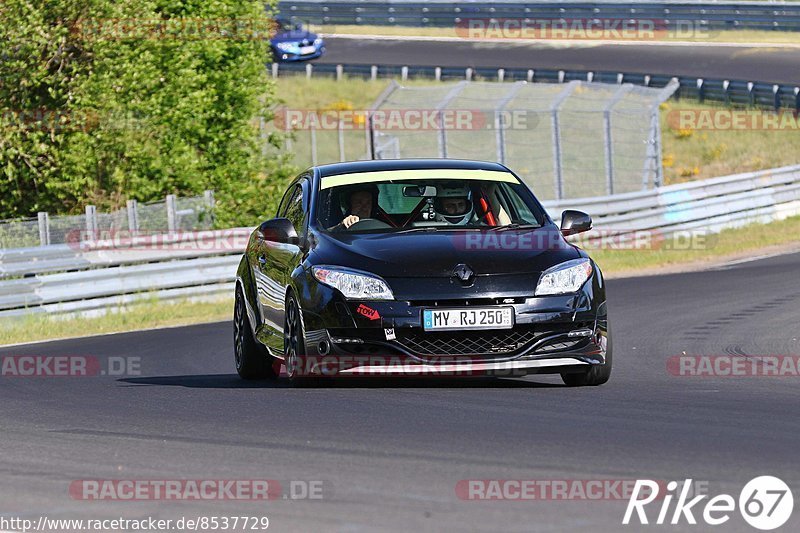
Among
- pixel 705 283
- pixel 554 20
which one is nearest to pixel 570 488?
pixel 705 283

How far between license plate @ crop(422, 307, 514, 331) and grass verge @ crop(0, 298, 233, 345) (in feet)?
28.4

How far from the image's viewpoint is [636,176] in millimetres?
33844

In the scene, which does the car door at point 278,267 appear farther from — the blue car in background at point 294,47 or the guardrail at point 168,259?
the blue car in background at point 294,47

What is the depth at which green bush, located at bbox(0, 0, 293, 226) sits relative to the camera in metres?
25.3

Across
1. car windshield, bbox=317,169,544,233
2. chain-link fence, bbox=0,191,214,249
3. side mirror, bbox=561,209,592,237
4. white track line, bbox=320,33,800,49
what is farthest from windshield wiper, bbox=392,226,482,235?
white track line, bbox=320,33,800,49

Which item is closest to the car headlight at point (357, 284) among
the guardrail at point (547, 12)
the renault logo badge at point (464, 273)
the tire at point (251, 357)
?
the renault logo badge at point (464, 273)

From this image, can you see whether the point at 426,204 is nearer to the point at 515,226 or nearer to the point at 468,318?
the point at 515,226

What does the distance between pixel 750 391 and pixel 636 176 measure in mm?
24149

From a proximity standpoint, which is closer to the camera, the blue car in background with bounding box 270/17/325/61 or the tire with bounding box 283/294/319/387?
the tire with bounding box 283/294/319/387

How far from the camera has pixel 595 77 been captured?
46.8m

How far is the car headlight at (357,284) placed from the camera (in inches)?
378

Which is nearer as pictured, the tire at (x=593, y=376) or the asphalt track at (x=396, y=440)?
the asphalt track at (x=396, y=440)

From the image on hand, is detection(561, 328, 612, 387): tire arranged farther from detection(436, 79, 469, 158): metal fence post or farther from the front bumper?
detection(436, 79, 469, 158): metal fence post

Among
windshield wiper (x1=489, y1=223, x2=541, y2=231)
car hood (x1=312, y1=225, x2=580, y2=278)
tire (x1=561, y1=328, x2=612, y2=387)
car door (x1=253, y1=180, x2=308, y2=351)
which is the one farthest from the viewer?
car door (x1=253, y1=180, x2=308, y2=351)
